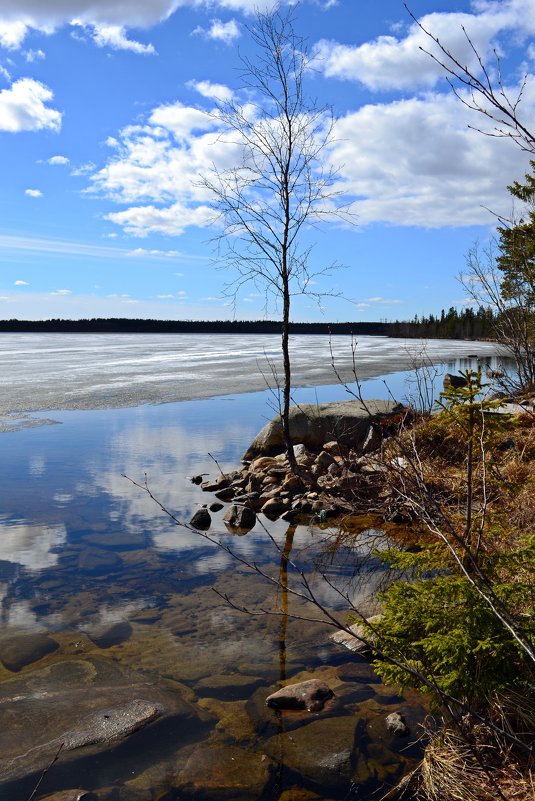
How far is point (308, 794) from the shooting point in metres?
3.96

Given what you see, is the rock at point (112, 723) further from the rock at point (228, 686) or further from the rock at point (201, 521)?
the rock at point (201, 521)

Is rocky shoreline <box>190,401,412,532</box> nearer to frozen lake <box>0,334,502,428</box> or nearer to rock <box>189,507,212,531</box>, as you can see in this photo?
rock <box>189,507,212,531</box>

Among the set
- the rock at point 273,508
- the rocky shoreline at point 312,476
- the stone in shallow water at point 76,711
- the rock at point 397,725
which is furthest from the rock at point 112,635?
the rock at point 273,508

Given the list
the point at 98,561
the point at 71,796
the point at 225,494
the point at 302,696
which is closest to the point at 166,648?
the point at 302,696

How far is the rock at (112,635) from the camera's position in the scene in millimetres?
5824

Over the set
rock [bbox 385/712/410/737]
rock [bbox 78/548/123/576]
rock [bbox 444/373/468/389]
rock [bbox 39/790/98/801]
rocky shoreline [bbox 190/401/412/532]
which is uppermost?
rock [bbox 444/373/468/389]

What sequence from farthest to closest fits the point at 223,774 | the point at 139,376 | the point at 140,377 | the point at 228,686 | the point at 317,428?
the point at 139,376 → the point at 140,377 → the point at 317,428 → the point at 228,686 → the point at 223,774

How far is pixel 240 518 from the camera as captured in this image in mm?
9648

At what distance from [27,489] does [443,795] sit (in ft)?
28.8

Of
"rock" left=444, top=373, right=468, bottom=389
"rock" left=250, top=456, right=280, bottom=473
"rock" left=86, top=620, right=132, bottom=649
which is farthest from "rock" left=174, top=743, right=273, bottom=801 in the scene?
"rock" left=250, top=456, right=280, bottom=473

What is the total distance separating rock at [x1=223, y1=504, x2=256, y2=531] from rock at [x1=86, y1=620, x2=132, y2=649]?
138 inches

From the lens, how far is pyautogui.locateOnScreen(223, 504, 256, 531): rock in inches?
378

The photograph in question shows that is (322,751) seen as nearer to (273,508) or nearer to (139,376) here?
(273,508)

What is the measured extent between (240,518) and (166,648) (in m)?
3.96
